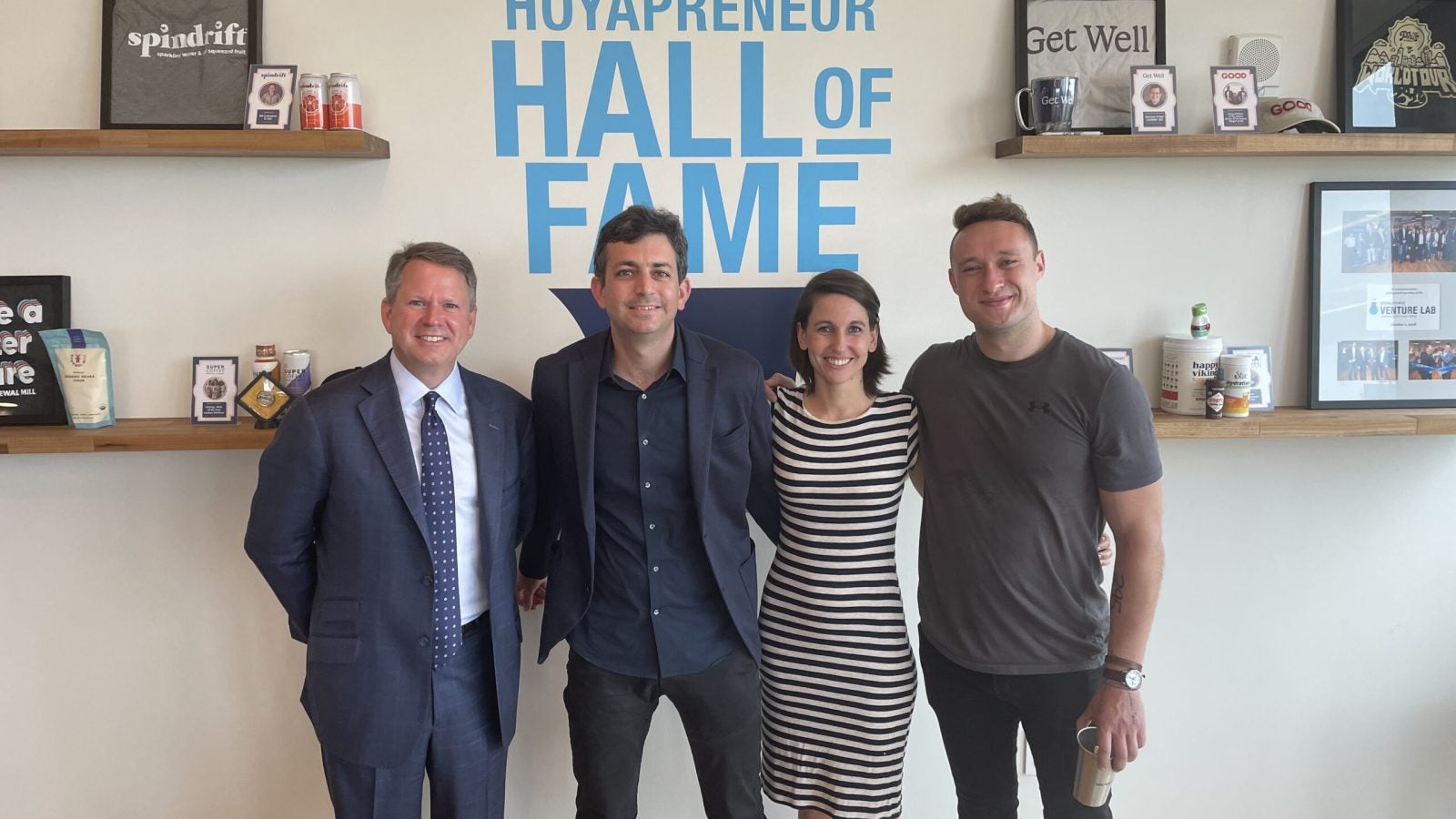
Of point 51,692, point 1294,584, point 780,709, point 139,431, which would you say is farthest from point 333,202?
point 1294,584

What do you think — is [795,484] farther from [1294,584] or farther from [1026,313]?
[1294,584]

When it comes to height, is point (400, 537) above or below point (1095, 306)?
below

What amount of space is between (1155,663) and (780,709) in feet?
3.85

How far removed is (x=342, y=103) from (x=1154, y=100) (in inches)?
77.1

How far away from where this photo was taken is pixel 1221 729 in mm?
2541

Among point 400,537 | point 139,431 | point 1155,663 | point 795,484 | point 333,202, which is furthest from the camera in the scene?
point 1155,663

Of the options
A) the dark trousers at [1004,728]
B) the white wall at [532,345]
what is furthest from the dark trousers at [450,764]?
the dark trousers at [1004,728]

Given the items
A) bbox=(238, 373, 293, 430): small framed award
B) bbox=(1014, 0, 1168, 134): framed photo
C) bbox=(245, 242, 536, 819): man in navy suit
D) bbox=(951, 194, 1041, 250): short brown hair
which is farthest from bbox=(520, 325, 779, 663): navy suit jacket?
bbox=(1014, 0, 1168, 134): framed photo

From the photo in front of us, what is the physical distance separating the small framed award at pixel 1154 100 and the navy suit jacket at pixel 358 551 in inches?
73.2

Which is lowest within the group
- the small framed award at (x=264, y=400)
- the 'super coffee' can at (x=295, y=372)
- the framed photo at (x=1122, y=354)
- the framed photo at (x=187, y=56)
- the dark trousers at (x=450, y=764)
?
the dark trousers at (x=450, y=764)

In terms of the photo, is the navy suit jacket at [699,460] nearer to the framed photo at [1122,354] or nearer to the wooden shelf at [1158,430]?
the wooden shelf at [1158,430]

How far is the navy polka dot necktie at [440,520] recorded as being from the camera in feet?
6.08

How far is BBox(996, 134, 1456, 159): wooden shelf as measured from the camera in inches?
85.1

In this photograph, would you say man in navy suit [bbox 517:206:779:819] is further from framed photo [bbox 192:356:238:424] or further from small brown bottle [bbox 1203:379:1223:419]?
small brown bottle [bbox 1203:379:1223:419]
